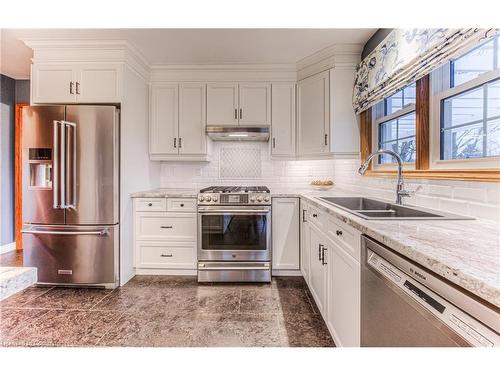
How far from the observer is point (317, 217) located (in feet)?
6.98

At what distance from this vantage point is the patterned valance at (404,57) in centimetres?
135

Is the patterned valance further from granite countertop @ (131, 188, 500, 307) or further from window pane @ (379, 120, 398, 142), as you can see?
granite countertop @ (131, 188, 500, 307)

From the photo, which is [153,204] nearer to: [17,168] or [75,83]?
[75,83]

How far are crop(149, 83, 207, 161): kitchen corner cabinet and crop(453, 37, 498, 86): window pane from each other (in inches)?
96.0

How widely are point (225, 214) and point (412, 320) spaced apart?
2.10 metres

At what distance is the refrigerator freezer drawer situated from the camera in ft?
8.51

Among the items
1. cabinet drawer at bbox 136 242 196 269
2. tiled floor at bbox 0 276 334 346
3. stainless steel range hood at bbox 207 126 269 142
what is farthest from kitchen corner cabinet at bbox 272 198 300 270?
cabinet drawer at bbox 136 242 196 269

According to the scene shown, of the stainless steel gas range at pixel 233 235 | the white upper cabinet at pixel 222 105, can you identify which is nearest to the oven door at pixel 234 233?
the stainless steel gas range at pixel 233 235

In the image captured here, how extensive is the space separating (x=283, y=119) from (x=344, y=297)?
2.27 metres

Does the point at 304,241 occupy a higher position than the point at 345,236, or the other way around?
the point at 345,236

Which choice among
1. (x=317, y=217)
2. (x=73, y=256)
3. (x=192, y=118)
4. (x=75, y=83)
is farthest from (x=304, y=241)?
(x=75, y=83)

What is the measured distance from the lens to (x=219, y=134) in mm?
3166

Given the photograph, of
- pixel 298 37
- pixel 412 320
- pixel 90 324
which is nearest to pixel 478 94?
pixel 412 320
